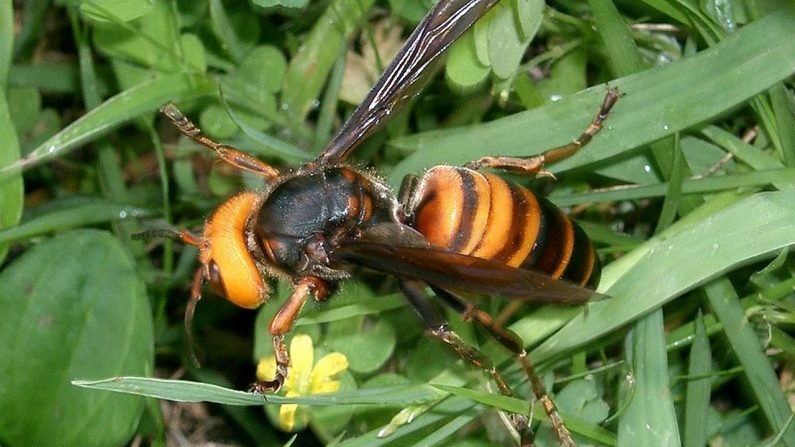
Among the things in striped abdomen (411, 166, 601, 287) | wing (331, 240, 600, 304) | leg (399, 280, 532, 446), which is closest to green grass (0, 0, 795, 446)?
leg (399, 280, 532, 446)

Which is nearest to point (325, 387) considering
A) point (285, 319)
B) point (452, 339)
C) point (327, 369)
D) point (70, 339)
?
point (327, 369)

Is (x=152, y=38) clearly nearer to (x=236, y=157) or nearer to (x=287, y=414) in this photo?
(x=236, y=157)

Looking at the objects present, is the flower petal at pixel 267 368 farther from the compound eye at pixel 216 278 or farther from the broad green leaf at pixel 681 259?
the broad green leaf at pixel 681 259

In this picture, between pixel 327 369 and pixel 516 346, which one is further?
pixel 327 369

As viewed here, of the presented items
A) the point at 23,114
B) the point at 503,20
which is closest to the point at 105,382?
the point at 503,20

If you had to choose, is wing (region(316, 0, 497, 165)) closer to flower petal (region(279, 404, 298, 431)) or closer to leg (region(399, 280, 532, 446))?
leg (region(399, 280, 532, 446))

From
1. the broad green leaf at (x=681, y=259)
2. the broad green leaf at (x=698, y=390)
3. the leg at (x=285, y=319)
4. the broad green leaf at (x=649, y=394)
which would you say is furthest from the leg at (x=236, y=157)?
the broad green leaf at (x=698, y=390)

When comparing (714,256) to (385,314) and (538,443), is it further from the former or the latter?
(385,314)
